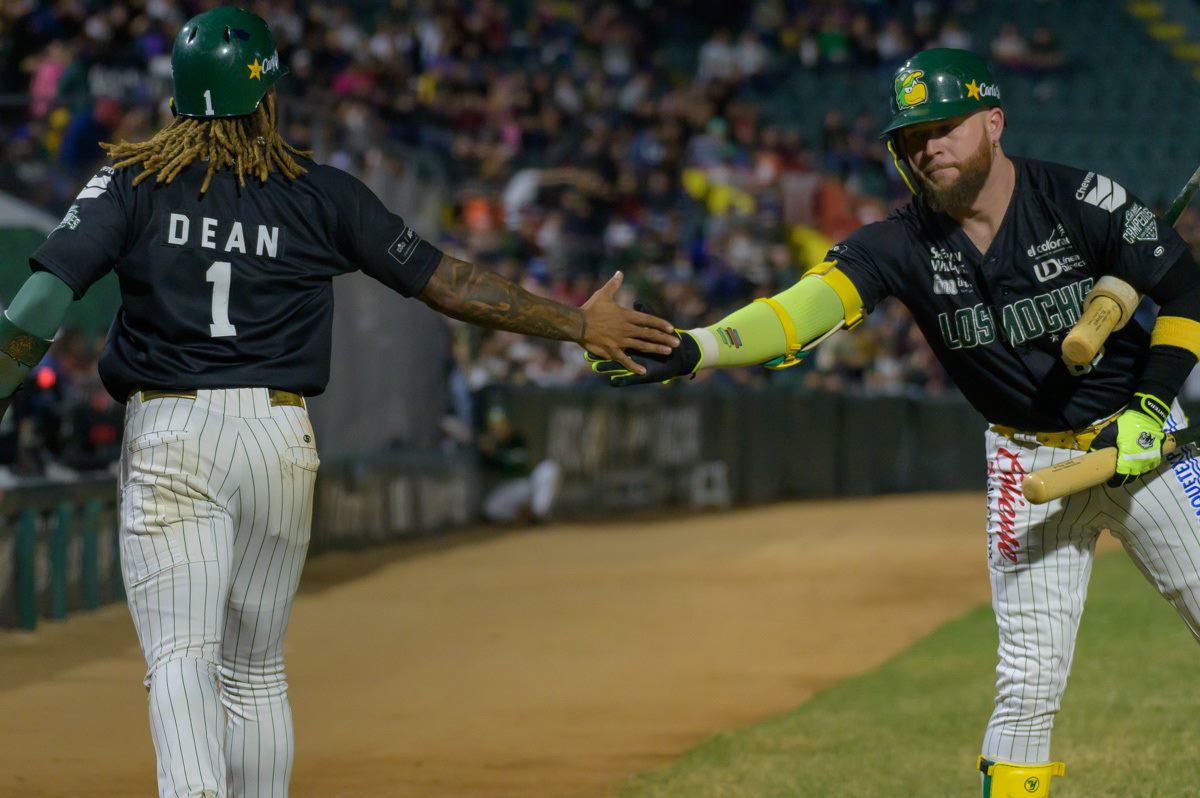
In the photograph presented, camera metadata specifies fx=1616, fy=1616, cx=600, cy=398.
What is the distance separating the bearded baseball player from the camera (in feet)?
15.6

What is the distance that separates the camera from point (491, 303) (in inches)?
182

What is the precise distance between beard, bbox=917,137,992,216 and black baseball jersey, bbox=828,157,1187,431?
0.10 m

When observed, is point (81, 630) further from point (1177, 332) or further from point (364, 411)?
point (1177, 332)

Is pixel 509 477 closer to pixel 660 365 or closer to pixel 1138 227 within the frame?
pixel 660 365

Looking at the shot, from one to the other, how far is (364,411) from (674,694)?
673 centimetres

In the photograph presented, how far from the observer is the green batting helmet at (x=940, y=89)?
4.75 meters

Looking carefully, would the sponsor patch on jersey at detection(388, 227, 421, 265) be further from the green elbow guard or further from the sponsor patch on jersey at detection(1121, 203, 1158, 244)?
the sponsor patch on jersey at detection(1121, 203, 1158, 244)

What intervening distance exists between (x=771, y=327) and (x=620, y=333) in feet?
1.59

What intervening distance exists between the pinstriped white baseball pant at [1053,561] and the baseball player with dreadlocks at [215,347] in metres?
1.85

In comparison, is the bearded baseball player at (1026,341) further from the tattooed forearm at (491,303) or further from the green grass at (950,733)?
the green grass at (950,733)

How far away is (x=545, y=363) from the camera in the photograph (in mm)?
18906

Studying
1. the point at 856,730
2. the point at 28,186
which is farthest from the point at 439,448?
the point at 856,730

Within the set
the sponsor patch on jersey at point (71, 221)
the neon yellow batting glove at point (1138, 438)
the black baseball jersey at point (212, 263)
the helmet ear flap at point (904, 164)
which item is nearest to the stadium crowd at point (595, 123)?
the helmet ear flap at point (904, 164)

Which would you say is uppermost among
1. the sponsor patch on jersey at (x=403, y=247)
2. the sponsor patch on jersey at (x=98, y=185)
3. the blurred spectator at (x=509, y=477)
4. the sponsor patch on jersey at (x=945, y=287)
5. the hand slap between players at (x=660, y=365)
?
the sponsor patch on jersey at (x=98, y=185)
